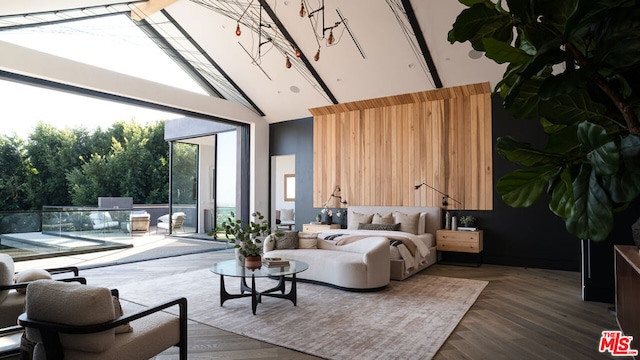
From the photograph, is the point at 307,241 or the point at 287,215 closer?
Result: the point at 307,241

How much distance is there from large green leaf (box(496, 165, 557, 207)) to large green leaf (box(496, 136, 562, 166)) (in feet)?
0.07

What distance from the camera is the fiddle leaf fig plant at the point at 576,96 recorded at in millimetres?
629

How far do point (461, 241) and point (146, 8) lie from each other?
6730 millimetres

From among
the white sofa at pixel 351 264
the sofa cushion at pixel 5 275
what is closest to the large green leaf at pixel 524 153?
the sofa cushion at pixel 5 275

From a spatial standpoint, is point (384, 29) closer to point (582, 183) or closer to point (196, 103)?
point (196, 103)

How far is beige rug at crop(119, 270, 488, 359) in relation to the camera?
3059 mm

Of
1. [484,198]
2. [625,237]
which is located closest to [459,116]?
[484,198]

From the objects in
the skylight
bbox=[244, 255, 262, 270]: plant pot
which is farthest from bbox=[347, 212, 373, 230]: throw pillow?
the skylight

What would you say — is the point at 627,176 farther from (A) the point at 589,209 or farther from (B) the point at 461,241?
(B) the point at 461,241

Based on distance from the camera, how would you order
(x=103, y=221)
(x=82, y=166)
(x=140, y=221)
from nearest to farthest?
(x=103, y=221), (x=140, y=221), (x=82, y=166)

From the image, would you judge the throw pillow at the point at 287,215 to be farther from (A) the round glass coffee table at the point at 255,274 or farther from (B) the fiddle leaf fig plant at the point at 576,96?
(B) the fiddle leaf fig plant at the point at 576,96

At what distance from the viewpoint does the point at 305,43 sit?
679 cm

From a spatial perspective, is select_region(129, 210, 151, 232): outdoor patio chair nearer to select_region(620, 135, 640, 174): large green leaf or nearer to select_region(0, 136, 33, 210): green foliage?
select_region(0, 136, 33, 210): green foliage

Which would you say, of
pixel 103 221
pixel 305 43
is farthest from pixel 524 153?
pixel 103 221
